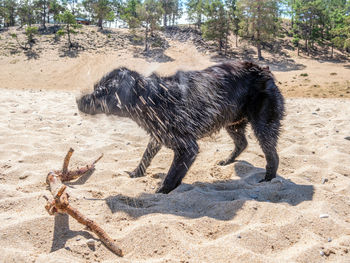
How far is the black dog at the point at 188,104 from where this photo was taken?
261cm

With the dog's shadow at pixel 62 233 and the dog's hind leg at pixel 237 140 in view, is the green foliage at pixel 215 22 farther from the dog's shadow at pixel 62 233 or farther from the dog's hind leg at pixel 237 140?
the dog's shadow at pixel 62 233

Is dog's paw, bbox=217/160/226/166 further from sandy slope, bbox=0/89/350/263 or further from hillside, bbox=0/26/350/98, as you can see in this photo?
hillside, bbox=0/26/350/98

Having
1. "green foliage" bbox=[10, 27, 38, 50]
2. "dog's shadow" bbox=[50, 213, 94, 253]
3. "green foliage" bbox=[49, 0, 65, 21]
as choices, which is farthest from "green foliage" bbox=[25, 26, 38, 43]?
"dog's shadow" bbox=[50, 213, 94, 253]

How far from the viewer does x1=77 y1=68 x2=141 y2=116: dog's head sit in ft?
8.45

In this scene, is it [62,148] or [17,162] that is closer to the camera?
[17,162]

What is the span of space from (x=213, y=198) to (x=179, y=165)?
0.47 meters

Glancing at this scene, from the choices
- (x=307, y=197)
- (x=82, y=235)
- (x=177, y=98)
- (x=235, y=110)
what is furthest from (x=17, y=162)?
(x=307, y=197)

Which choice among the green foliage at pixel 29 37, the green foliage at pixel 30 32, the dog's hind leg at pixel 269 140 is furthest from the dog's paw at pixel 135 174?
the green foliage at pixel 30 32

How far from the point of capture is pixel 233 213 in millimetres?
2324

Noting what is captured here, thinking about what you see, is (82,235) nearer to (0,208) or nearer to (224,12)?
(0,208)

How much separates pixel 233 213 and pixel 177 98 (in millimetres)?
1219

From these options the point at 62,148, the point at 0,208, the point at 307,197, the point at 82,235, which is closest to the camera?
the point at 82,235

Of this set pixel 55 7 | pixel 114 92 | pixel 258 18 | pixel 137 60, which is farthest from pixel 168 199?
pixel 55 7

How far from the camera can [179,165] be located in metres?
2.81
